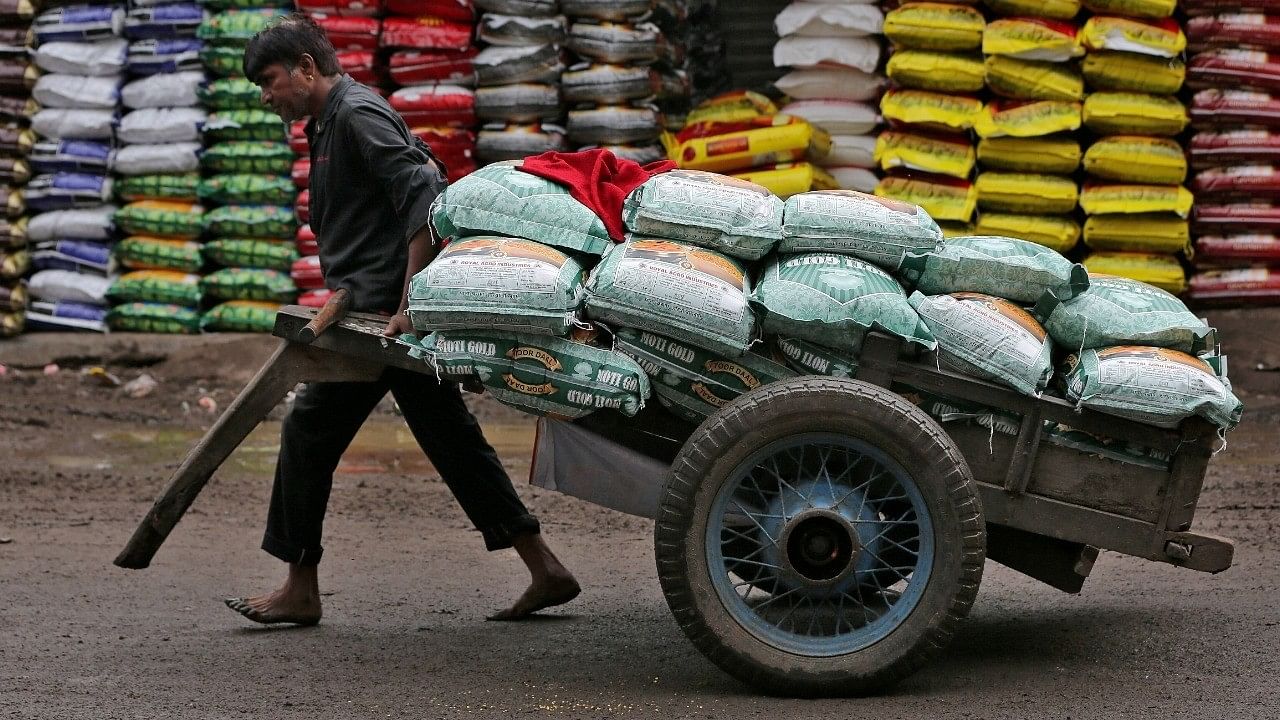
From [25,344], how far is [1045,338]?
7.29 metres

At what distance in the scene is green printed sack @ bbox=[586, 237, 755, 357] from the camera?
3373 mm

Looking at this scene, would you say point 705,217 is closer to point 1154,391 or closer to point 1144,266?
point 1154,391

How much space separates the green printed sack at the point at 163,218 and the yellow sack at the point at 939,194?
4.17 meters

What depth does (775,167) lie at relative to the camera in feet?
26.5

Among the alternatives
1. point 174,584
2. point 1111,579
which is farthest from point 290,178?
point 1111,579

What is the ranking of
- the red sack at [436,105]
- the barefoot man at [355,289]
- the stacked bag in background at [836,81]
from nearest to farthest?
the barefoot man at [355,289], the stacked bag in background at [836,81], the red sack at [436,105]

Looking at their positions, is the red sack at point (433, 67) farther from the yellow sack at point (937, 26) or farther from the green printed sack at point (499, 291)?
the green printed sack at point (499, 291)

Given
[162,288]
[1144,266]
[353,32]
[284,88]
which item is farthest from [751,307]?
[162,288]

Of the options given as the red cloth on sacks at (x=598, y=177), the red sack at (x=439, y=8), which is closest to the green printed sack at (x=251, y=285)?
the red sack at (x=439, y=8)

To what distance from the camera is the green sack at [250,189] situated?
8758 millimetres

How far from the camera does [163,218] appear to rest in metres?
8.84

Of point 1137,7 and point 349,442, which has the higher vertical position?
point 1137,7

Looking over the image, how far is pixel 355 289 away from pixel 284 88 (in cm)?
60

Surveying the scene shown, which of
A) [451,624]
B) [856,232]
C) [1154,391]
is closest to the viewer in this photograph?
[1154,391]
